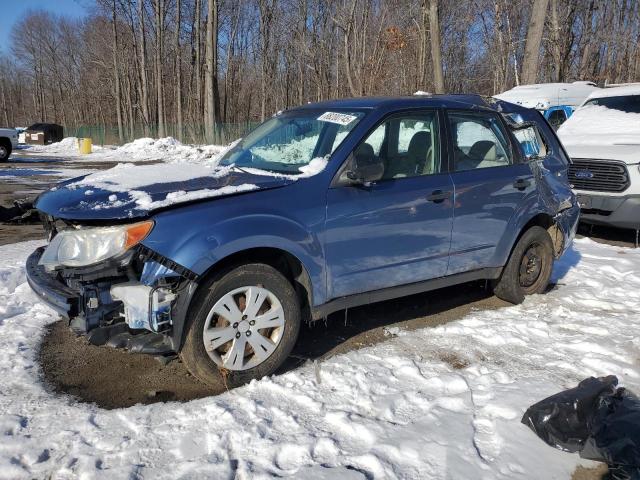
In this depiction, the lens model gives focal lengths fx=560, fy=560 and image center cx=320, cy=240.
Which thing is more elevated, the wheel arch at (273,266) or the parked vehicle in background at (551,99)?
the parked vehicle in background at (551,99)

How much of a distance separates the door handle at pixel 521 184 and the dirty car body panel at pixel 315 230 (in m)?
0.02

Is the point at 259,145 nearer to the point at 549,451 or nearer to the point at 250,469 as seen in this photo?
the point at 250,469

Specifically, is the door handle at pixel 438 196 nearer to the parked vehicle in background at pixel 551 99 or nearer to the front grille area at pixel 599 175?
the front grille area at pixel 599 175

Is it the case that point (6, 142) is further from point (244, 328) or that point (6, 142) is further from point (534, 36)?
point (244, 328)

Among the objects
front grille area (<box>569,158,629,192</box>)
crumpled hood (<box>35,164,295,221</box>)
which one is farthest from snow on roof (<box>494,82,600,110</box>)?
crumpled hood (<box>35,164,295,221</box>)

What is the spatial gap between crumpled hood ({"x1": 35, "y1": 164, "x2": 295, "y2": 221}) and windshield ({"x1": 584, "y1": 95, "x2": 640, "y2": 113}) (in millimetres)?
7732

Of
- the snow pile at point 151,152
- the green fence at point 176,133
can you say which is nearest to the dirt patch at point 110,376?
the snow pile at point 151,152

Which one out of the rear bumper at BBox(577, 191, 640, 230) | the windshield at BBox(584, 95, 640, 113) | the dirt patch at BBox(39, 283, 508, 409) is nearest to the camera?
the dirt patch at BBox(39, 283, 508, 409)

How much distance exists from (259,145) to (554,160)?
2931mm

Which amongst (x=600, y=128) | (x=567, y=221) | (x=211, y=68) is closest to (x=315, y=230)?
(x=567, y=221)

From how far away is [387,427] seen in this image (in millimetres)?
3098

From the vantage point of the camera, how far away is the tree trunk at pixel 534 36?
16.5 meters

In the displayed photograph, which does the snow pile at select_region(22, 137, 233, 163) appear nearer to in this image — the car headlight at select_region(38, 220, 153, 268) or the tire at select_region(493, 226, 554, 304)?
the tire at select_region(493, 226, 554, 304)

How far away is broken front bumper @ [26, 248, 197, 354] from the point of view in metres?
3.17
